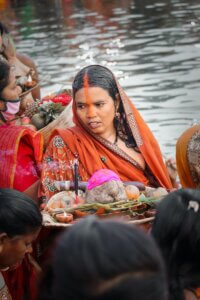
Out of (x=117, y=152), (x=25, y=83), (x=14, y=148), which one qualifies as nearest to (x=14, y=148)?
(x=14, y=148)

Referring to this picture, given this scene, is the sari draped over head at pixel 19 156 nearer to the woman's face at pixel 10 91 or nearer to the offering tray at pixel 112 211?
the woman's face at pixel 10 91

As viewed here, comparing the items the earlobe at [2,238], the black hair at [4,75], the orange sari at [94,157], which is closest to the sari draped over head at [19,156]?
the orange sari at [94,157]

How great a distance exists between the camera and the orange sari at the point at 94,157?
3.93 meters

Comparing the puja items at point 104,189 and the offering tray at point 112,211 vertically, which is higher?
the puja items at point 104,189

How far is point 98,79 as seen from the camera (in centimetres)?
400

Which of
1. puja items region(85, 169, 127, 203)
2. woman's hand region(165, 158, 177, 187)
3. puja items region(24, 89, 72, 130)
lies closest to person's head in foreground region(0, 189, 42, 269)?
puja items region(85, 169, 127, 203)

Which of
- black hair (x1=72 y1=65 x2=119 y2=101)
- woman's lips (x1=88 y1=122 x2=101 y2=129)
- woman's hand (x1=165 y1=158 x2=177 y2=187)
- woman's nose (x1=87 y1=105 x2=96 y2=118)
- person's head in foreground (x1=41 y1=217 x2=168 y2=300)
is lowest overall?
woman's hand (x1=165 y1=158 x2=177 y2=187)

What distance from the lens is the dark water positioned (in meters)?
8.81

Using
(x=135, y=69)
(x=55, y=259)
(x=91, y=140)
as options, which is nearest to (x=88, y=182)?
(x=91, y=140)

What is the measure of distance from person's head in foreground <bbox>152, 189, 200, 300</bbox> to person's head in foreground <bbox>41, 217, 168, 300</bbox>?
21.4 inches

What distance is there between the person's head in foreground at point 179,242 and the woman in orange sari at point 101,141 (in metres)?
1.64

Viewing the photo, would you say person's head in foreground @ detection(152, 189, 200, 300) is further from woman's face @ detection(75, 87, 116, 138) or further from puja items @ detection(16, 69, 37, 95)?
puja items @ detection(16, 69, 37, 95)

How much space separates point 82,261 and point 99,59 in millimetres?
11031

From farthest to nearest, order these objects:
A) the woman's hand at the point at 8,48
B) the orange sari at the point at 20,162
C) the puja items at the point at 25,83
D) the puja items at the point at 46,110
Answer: the woman's hand at the point at 8,48 → the puja items at the point at 25,83 → the puja items at the point at 46,110 → the orange sari at the point at 20,162
